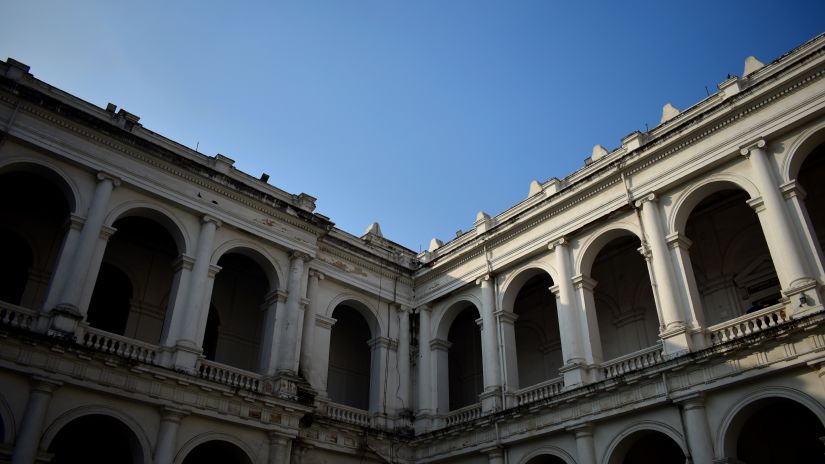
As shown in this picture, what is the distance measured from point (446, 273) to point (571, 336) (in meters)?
5.13

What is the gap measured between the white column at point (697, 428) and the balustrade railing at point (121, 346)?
34.6 feet

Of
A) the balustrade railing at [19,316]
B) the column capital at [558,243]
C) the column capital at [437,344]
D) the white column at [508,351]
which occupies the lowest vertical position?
the balustrade railing at [19,316]

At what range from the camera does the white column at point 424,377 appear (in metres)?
18.2

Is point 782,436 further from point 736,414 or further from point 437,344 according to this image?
point 437,344

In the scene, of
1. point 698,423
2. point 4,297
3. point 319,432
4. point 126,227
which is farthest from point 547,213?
point 4,297

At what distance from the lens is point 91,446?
15227mm

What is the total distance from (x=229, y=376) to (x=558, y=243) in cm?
835

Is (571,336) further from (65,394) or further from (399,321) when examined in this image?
(65,394)

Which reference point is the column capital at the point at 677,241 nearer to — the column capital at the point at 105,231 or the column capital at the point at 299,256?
the column capital at the point at 299,256

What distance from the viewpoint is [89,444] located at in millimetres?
15219

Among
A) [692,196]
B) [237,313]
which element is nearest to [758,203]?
[692,196]

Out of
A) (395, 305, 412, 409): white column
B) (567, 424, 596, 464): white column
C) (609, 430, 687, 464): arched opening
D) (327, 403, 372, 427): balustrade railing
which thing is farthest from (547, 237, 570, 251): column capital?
(327, 403, 372, 427): balustrade railing

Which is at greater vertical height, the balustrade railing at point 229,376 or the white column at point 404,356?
the white column at point 404,356

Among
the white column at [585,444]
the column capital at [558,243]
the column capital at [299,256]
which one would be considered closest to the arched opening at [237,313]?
the column capital at [299,256]
